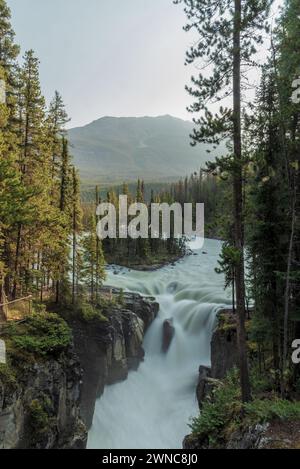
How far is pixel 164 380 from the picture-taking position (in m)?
32.0

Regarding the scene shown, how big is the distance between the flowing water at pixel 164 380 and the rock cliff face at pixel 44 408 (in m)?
8.49

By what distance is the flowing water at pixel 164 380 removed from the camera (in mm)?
25703

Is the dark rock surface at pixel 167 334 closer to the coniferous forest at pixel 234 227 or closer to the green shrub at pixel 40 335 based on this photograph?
the coniferous forest at pixel 234 227

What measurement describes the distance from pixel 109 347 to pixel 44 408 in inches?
592

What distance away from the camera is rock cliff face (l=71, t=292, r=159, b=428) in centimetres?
2784

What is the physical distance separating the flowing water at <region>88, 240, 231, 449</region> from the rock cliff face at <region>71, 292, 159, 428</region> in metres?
0.96

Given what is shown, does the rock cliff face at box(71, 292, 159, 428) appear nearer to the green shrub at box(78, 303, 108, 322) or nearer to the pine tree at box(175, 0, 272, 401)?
the green shrub at box(78, 303, 108, 322)

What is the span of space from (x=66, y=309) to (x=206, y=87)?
22.3 metres

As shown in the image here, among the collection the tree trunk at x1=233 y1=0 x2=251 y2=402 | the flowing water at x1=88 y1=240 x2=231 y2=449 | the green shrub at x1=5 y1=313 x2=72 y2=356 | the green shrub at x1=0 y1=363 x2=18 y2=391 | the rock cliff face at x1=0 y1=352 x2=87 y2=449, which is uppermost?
the tree trunk at x1=233 y1=0 x2=251 y2=402

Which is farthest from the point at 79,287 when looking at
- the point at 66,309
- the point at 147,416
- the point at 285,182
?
the point at 285,182

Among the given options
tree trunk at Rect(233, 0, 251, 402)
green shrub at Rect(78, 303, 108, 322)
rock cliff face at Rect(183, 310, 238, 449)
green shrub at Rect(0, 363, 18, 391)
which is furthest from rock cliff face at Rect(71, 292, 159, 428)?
tree trunk at Rect(233, 0, 251, 402)

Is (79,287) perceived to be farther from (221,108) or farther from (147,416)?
(221,108)

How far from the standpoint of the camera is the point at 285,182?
1402 centimetres

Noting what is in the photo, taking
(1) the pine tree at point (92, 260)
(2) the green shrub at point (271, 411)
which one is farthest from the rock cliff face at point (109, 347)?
(2) the green shrub at point (271, 411)
